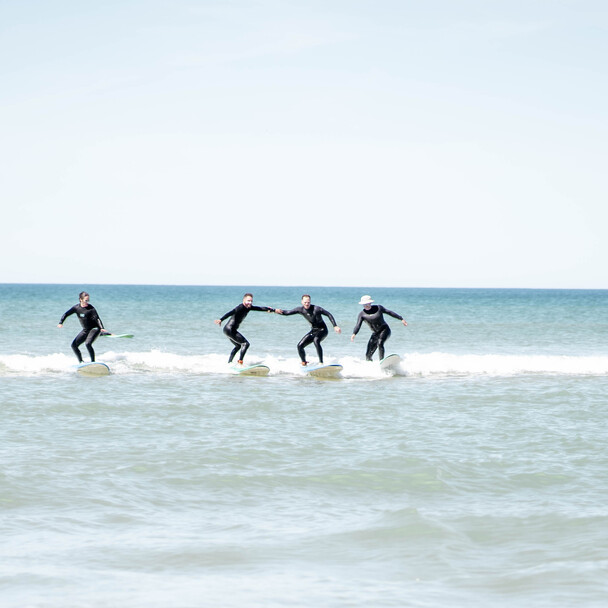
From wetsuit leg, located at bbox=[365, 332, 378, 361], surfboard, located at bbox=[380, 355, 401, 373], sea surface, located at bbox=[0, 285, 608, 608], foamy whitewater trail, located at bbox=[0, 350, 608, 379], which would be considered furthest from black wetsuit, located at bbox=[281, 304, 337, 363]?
sea surface, located at bbox=[0, 285, 608, 608]

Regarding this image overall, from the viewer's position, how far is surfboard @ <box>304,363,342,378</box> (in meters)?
20.9

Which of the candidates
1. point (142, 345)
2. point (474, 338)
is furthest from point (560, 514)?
point (474, 338)

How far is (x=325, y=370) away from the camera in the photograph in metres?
20.9

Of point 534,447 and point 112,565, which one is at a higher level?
point 534,447

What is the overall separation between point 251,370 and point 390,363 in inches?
155

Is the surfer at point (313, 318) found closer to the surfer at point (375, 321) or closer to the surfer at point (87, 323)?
the surfer at point (375, 321)

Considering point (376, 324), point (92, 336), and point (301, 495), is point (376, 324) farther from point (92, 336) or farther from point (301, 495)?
point (301, 495)

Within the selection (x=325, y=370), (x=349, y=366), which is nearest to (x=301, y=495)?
(x=325, y=370)

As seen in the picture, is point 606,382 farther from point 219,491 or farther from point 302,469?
point 219,491

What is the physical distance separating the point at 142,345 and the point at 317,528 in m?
25.1

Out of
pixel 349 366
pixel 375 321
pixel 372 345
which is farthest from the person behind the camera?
pixel 349 366

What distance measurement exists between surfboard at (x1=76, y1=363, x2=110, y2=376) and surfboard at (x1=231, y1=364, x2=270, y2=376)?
142 inches

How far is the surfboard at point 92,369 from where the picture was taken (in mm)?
20859

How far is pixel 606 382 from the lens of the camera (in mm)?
20094
